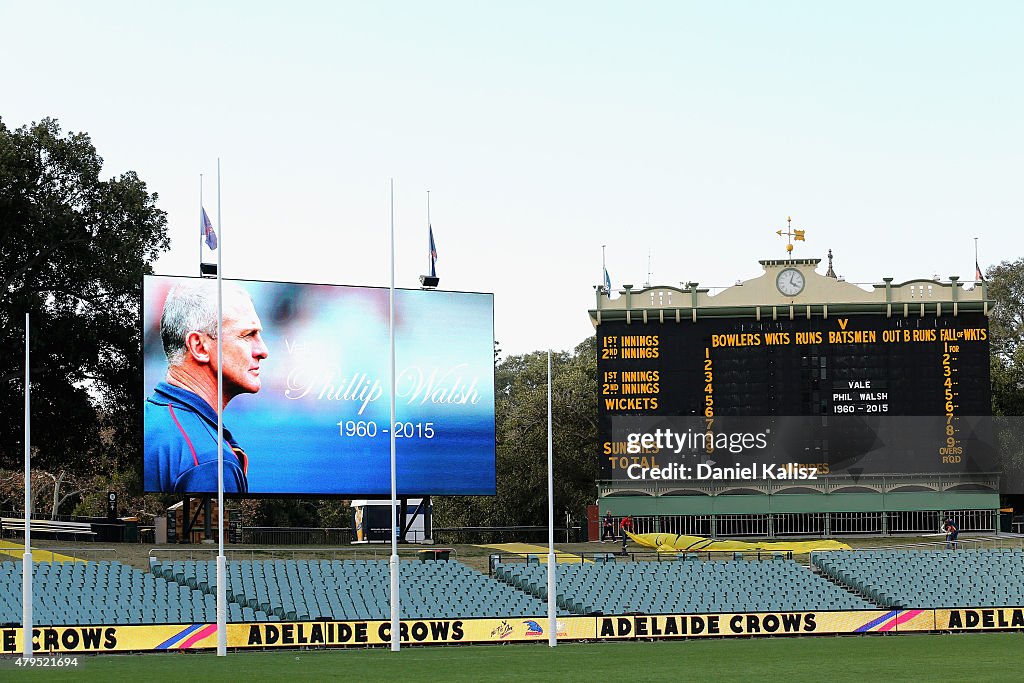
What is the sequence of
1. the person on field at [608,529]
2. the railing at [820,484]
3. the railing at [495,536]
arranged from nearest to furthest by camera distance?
the railing at [820,484] → the person on field at [608,529] → the railing at [495,536]

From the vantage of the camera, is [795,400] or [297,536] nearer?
[795,400]

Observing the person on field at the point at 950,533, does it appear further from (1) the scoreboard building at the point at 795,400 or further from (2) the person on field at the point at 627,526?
(2) the person on field at the point at 627,526

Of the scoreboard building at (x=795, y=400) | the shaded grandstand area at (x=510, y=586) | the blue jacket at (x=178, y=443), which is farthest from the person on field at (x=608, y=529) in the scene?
the blue jacket at (x=178, y=443)

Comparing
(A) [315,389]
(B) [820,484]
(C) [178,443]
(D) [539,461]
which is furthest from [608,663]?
(D) [539,461]

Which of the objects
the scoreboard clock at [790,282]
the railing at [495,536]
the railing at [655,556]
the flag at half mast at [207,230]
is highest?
the flag at half mast at [207,230]

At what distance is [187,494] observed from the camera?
39.3m

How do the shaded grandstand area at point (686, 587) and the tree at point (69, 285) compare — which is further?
the tree at point (69, 285)

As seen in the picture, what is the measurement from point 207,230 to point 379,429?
7.93 m

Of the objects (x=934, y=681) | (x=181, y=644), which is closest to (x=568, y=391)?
(x=181, y=644)

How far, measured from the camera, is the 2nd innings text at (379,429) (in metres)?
40.8

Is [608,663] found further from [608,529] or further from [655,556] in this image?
[608,529]

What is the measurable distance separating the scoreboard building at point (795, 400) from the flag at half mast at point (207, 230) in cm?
1265

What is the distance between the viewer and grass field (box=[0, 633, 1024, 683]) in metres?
24.1

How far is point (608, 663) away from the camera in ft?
88.9
